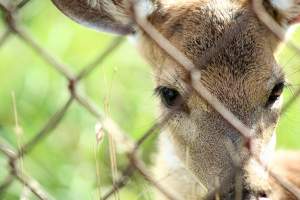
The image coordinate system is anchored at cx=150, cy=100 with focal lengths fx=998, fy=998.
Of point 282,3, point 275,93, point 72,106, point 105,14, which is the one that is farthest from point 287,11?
point 72,106

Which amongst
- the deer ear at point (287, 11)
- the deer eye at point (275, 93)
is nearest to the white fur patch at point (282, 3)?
the deer ear at point (287, 11)

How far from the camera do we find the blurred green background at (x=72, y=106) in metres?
5.77

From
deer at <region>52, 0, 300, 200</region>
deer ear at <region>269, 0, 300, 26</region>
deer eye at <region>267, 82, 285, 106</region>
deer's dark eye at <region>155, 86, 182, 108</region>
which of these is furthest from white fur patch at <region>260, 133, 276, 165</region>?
deer ear at <region>269, 0, 300, 26</region>

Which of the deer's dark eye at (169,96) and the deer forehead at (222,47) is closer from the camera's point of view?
the deer forehead at (222,47)

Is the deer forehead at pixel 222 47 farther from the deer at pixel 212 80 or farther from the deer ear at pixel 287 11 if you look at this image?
the deer ear at pixel 287 11

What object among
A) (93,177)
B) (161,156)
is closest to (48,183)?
(93,177)

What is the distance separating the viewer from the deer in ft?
14.3

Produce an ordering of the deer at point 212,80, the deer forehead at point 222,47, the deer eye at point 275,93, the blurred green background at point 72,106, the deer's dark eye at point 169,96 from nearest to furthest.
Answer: the deer at point 212,80 → the deer forehead at point 222,47 → the deer eye at point 275,93 → the deer's dark eye at point 169,96 → the blurred green background at point 72,106

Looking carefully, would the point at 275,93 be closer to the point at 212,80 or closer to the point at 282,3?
the point at 212,80

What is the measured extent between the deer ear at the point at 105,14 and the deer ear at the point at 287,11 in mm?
655

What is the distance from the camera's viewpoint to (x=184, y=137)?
479 centimetres

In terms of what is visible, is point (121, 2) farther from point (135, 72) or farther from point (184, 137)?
point (135, 72)

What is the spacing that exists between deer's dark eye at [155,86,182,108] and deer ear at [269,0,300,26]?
649mm

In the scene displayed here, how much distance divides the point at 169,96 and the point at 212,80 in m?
0.45
